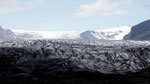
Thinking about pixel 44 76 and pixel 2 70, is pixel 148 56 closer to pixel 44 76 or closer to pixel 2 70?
pixel 44 76

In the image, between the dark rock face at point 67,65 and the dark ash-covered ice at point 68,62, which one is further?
the dark ash-covered ice at point 68,62

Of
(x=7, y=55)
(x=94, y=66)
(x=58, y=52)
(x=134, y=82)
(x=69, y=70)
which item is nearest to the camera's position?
(x=134, y=82)

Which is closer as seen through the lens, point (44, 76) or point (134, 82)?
point (134, 82)

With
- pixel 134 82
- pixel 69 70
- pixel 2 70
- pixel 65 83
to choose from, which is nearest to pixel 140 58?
pixel 69 70

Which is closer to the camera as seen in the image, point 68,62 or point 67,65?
point 67,65

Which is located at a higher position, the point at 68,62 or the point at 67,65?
the point at 68,62

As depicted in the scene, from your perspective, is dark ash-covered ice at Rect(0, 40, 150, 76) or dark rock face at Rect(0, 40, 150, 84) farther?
dark ash-covered ice at Rect(0, 40, 150, 76)

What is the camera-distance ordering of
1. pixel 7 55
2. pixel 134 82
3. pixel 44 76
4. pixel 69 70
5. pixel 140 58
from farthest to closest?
1. pixel 140 58
2. pixel 7 55
3. pixel 69 70
4. pixel 44 76
5. pixel 134 82

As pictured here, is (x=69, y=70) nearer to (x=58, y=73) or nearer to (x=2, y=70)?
(x=58, y=73)

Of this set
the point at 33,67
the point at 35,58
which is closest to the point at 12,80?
the point at 33,67
